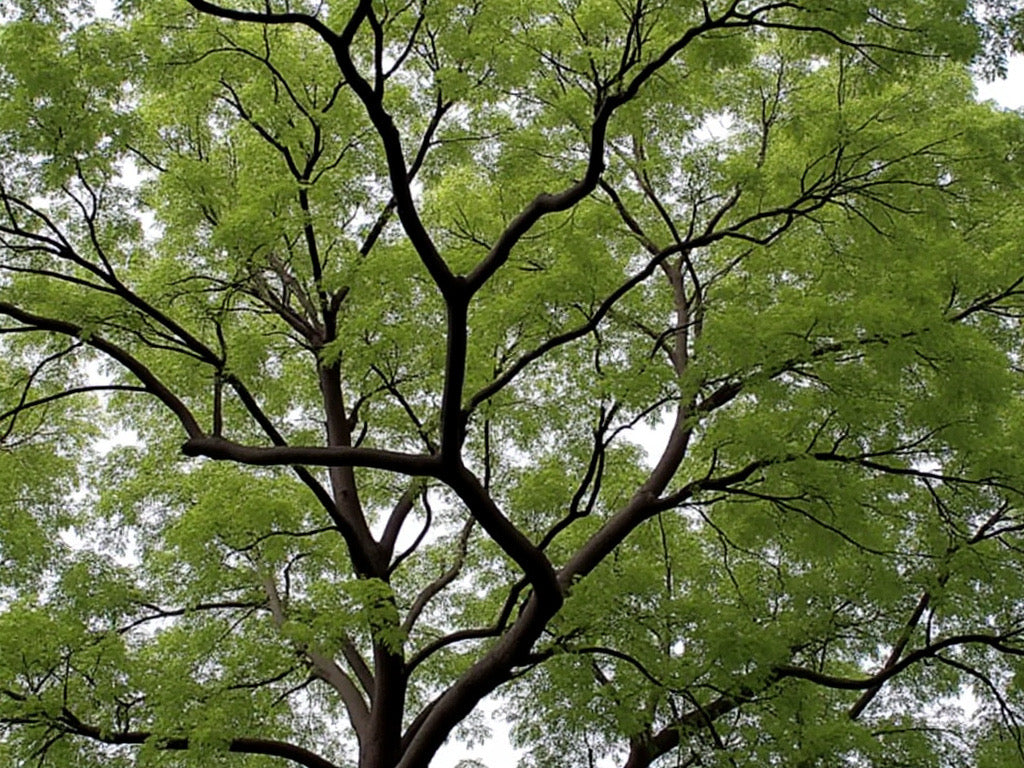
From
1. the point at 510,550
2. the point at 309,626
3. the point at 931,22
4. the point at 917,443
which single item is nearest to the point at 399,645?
the point at 309,626

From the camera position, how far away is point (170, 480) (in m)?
9.26

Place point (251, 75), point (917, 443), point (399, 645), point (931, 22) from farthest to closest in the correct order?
point (251, 75), point (399, 645), point (917, 443), point (931, 22)

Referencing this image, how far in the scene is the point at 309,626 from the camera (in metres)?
7.03

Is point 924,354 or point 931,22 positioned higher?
point 931,22

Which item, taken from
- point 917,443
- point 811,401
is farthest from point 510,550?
point 917,443

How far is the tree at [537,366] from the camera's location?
670 centimetres

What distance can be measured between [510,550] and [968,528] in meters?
3.75

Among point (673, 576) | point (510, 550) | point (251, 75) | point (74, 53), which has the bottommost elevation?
point (510, 550)

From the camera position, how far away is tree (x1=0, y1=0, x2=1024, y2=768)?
6695mm

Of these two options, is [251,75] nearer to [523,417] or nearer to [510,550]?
[523,417]

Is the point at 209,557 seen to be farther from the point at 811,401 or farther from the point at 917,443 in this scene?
the point at 917,443

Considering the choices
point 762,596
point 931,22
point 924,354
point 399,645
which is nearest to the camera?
point 931,22

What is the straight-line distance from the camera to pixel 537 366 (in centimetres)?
964

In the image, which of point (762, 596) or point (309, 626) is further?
point (762, 596)
